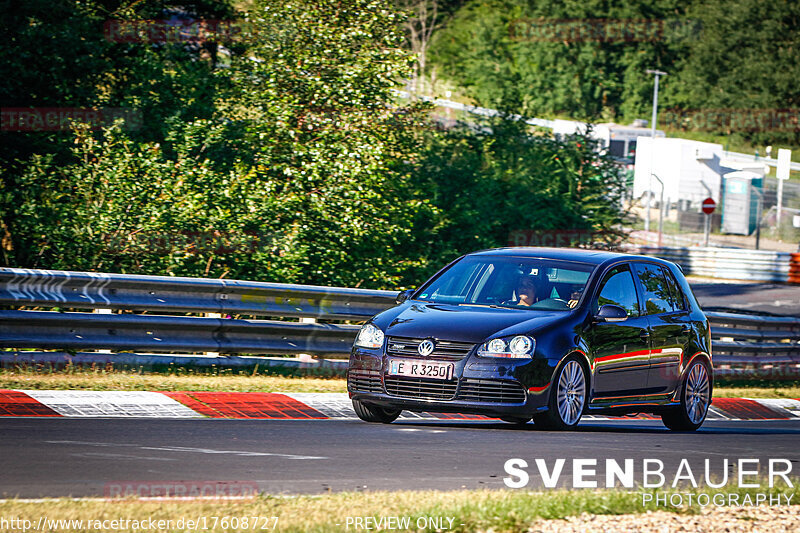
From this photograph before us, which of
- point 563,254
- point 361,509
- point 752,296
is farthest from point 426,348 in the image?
point 752,296

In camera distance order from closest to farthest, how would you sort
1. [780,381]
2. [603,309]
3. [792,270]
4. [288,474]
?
[288,474] < [603,309] < [780,381] < [792,270]

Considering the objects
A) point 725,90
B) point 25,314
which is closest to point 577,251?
point 25,314

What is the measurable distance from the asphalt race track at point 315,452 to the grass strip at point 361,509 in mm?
415

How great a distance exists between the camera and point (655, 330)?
10.5m

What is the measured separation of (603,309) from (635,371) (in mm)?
828

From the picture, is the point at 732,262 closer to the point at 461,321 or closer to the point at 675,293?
the point at 675,293

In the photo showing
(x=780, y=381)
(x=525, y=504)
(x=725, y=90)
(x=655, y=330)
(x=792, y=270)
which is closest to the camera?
(x=525, y=504)

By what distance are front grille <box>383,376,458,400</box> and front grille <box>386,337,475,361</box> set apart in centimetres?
19

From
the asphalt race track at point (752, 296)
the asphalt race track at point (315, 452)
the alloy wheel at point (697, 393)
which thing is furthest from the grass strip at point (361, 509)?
the asphalt race track at point (752, 296)

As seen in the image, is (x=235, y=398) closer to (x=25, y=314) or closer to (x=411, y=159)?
(x=25, y=314)

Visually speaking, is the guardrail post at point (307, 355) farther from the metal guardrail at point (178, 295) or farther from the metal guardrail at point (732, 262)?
the metal guardrail at point (732, 262)

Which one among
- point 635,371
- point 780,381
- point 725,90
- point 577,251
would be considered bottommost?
point 780,381

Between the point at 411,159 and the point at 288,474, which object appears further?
the point at 411,159

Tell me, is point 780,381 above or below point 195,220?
below
